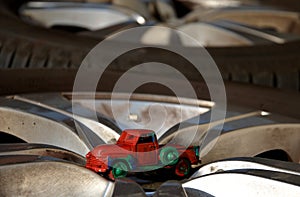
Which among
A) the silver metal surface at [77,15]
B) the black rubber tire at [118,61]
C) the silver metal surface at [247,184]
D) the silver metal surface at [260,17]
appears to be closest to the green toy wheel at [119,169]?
the silver metal surface at [247,184]

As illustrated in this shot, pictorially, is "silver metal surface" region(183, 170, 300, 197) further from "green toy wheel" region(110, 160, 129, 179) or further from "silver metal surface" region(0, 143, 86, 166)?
"silver metal surface" region(0, 143, 86, 166)

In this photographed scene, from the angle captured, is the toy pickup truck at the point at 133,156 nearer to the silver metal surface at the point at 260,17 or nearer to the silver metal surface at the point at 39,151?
the silver metal surface at the point at 39,151

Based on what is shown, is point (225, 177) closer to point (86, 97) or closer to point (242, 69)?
point (86, 97)

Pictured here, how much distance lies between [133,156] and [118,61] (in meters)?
0.68

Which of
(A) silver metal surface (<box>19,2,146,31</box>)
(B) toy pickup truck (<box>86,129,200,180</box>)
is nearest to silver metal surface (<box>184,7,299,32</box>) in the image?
(A) silver metal surface (<box>19,2,146,31</box>)

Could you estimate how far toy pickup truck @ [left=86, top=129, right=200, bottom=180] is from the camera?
3.45 feet

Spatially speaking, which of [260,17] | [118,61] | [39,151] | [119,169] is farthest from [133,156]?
[260,17]

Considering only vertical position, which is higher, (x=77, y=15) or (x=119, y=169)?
(x=119, y=169)

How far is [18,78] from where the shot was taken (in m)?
1.47

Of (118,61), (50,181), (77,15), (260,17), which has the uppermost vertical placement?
(50,181)

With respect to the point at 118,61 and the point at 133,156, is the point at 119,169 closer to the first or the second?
the point at 133,156

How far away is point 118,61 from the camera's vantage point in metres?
1.73

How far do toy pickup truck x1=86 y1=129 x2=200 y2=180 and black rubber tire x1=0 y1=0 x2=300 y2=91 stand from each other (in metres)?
0.54

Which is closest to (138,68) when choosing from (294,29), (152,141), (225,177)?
(152,141)
